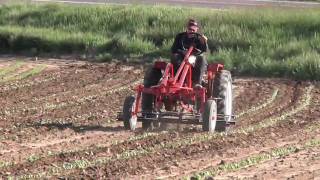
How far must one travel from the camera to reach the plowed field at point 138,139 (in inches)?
396

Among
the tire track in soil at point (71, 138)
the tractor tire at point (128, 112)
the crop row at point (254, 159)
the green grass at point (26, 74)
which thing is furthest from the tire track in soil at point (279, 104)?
the green grass at point (26, 74)

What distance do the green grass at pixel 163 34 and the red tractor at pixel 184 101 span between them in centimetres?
748

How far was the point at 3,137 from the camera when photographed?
12195 millimetres

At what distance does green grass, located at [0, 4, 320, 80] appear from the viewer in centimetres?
2255

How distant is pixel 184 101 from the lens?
43.5 feet

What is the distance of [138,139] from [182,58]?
2075 millimetres

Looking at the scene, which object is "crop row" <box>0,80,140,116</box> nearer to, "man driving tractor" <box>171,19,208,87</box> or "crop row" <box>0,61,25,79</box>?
"man driving tractor" <box>171,19,208,87</box>

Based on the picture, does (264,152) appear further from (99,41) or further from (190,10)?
(190,10)

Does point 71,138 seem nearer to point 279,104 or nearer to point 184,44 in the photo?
point 184,44

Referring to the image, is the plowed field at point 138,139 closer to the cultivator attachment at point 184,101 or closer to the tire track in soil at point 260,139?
the tire track in soil at point 260,139

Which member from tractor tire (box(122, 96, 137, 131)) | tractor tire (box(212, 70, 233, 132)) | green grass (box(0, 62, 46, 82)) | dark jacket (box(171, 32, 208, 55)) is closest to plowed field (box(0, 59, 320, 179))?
tractor tire (box(122, 96, 137, 131))

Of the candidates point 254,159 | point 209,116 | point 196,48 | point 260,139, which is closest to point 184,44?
point 196,48

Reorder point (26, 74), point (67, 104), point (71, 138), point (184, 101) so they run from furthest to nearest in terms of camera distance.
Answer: point (26, 74) → point (67, 104) → point (184, 101) → point (71, 138)

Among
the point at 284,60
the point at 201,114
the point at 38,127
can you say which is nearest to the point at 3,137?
the point at 38,127
